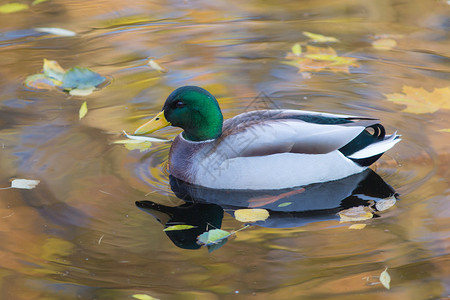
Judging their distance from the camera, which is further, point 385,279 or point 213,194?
point 213,194

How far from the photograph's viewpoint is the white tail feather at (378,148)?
546cm

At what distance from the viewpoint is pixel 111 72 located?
7371 mm

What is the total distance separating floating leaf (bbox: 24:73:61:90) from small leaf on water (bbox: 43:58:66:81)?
5 centimetres

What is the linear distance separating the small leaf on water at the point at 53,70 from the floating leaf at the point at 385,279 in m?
4.25

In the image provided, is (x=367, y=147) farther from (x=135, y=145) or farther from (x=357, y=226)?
(x=135, y=145)

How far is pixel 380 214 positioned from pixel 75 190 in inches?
89.3

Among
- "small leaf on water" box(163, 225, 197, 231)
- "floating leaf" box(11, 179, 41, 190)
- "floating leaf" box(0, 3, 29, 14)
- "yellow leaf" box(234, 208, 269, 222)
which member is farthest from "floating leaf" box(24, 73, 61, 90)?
"yellow leaf" box(234, 208, 269, 222)

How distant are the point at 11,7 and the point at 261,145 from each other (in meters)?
5.19

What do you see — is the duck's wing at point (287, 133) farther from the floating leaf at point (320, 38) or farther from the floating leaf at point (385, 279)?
the floating leaf at point (320, 38)

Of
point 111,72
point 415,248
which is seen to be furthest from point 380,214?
point 111,72

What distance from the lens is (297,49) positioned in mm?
7734

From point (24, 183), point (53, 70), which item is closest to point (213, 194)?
point (24, 183)

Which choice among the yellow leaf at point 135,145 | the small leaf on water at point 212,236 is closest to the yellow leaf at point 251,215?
the small leaf on water at point 212,236

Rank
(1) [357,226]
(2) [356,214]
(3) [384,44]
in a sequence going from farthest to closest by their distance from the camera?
(3) [384,44] < (2) [356,214] < (1) [357,226]
